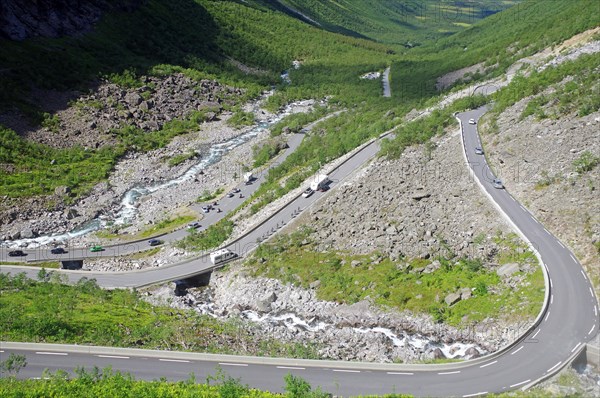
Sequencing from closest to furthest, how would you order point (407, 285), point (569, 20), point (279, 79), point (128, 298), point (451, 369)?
point (451, 369), point (407, 285), point (128, 298), point (569, 20), point (279, 79)

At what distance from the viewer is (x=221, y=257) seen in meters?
54.2

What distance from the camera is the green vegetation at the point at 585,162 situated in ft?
160

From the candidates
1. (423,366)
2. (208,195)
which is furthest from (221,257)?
(423,366)

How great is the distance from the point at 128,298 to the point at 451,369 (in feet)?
94.9

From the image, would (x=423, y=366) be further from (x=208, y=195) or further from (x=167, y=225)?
(x=208, y=195)

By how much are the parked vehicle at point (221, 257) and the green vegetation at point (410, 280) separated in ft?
8.97

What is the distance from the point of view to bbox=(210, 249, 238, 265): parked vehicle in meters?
54.0

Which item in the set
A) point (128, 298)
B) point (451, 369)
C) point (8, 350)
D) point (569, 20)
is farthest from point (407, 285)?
point (569, 20)

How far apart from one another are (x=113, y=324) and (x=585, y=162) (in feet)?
142

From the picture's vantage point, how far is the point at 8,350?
34688 mm

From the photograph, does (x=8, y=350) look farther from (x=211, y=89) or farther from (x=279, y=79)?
(x=279, y=79)

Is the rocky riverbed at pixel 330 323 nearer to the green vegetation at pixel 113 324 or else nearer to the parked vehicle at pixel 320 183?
the green vegetation at pixel 113 324

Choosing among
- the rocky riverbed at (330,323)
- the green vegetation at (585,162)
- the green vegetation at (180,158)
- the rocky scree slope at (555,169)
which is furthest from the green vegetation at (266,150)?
the green vegetation at (585,162)

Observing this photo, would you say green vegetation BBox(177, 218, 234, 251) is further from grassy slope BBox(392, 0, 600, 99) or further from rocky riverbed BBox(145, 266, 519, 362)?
grassy slope BBox(392, 0, 600, 99)
